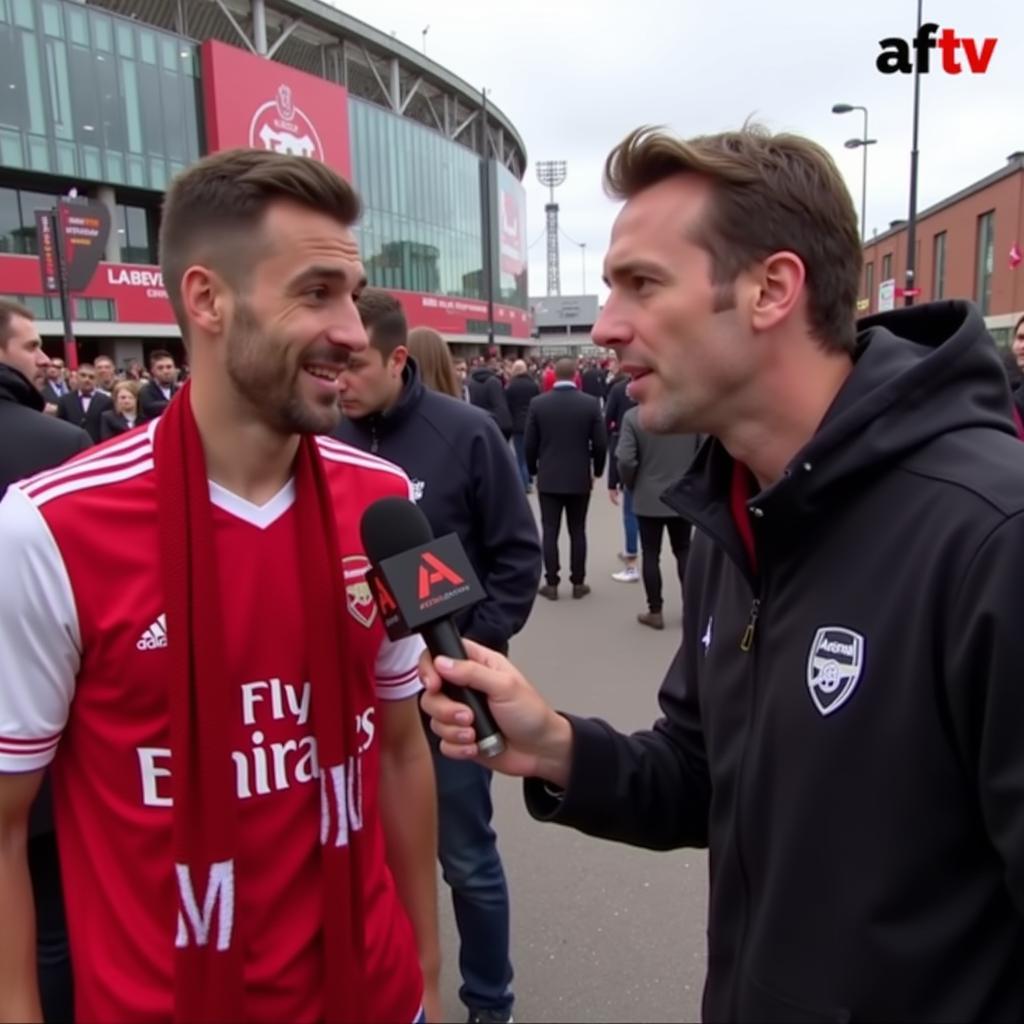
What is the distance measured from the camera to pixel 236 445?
1655 millimetres

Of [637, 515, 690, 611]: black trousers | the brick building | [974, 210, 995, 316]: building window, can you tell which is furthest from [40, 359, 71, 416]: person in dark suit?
[974, 210, 995, 316]: building window

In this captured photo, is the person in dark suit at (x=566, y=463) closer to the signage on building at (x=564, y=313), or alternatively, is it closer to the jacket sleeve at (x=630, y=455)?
the jacket sleeve at (x=630, y=455)

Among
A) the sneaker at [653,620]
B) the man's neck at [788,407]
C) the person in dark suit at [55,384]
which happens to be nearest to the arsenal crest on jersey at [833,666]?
the man's neck at [788,407]

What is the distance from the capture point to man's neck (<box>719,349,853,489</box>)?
1.42m

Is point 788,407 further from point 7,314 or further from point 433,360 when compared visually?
point 7,314

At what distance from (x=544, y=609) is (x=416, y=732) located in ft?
18.1

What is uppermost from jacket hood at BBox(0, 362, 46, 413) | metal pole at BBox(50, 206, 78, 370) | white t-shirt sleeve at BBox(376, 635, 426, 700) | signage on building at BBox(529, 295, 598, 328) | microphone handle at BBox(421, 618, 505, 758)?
signage on building at BBox(529, 295, 598, 328)

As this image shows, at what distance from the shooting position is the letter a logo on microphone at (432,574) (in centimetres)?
145

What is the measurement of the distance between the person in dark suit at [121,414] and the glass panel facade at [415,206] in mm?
29245

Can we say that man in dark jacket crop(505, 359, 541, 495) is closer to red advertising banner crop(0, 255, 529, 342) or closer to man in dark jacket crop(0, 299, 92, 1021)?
red advertising banner crop(0, 255, 529, 342)

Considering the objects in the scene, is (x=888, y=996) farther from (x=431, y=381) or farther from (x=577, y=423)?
(x=577, y=423)

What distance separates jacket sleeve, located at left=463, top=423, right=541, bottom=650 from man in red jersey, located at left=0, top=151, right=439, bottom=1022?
1.34m

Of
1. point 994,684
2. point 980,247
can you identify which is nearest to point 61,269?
point 994,684

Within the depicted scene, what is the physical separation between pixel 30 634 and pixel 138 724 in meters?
0.23
